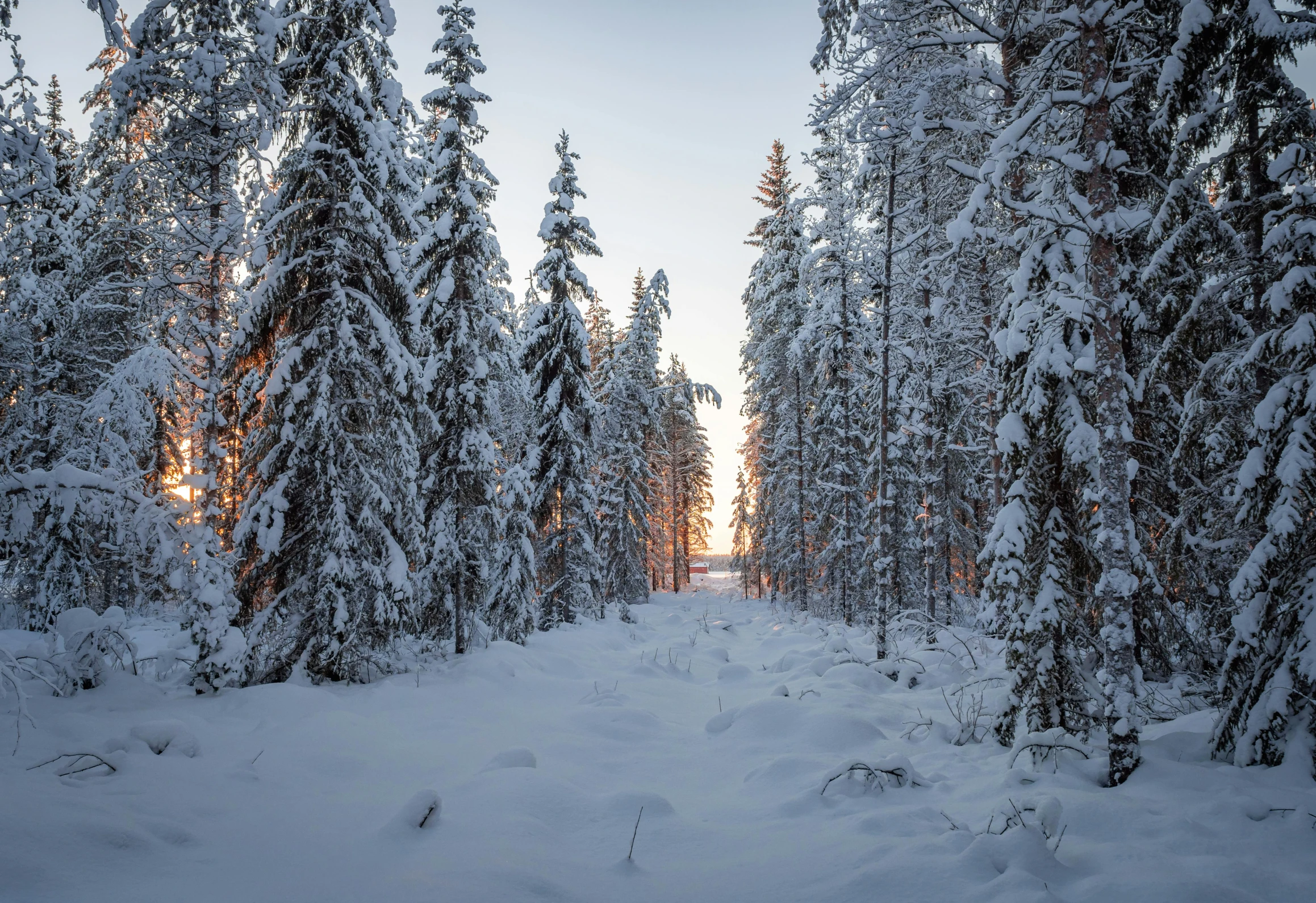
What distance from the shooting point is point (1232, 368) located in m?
5.55

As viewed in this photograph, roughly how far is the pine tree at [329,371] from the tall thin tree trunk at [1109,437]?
9.29m

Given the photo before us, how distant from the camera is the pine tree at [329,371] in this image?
9.36m

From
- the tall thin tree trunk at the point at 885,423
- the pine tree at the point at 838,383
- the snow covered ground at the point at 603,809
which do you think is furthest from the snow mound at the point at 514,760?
the pine tree at the point at 838,383

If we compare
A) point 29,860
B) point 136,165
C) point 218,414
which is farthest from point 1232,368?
point 136,165

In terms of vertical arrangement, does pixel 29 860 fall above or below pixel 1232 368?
below

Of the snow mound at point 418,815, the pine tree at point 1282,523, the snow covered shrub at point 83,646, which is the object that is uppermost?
the pine tree at point 1282,523

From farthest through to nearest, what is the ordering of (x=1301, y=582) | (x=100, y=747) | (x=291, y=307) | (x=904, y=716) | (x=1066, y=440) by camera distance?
(x=291, y=307) → (x=904, y=716) → (x=1066, y=440) → (x=100, y=747) → (x=1301, y=582)

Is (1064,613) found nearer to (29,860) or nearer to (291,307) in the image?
→ (29,860)

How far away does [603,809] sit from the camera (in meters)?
5.18

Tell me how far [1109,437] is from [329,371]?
10.4 metres

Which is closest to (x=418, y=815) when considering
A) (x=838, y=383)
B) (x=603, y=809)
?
(x=603, y=809)

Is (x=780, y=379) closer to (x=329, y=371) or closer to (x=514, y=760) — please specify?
(x=329, y=371)

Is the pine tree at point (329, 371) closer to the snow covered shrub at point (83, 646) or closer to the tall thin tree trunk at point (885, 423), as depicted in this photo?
the snow covered shrub at point (83, 646)

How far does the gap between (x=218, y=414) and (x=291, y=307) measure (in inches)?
91.2
